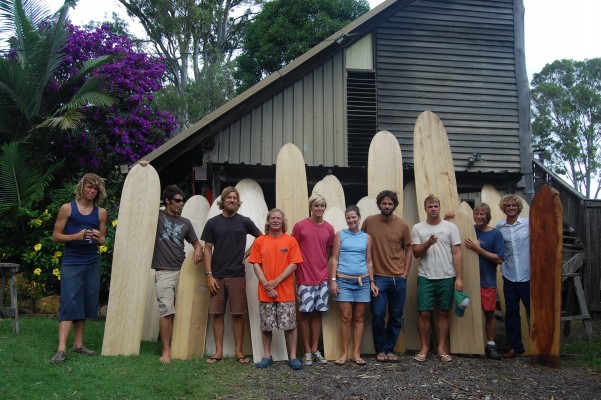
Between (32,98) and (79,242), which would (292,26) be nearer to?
(32,98)

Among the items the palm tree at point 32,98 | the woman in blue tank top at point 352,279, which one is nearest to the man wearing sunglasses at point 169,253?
the woman in blue tank top at point 352,279

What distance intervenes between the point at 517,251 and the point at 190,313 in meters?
2.92

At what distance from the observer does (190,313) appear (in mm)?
4637

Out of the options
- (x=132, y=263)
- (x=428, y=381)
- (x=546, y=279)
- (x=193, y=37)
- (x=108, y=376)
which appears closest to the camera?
(x=108, y=376)

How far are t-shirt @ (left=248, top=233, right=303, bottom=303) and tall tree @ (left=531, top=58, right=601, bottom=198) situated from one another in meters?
28.2

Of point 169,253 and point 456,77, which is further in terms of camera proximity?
point 456,77

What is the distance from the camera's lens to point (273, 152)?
8141 millimetres

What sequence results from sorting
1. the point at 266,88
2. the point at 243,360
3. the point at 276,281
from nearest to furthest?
1. the point at 276,281
2. the point at 243,360
3. the point at 266,88

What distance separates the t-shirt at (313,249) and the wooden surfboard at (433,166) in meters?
1.27

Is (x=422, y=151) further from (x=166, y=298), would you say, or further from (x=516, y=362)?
(x=166, y=298)

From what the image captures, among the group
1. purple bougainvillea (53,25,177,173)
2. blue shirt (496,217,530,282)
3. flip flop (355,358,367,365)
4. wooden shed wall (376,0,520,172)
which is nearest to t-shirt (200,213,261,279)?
flip flop (355,358,367,365)

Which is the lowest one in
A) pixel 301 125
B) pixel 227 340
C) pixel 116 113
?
pixel 227 340

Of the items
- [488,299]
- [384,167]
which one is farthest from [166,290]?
[488,299]

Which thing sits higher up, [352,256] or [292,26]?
[292,26]
